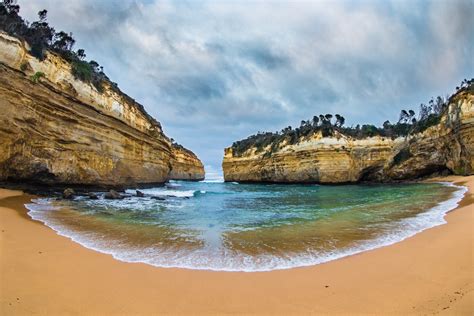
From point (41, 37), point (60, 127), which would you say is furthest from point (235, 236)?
point (41, 37)

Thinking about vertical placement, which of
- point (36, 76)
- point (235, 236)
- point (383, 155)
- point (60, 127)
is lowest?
point (235, 236)

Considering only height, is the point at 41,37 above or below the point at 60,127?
above

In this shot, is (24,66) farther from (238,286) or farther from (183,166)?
(183,166)

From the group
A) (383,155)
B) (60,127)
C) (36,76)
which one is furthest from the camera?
(383,155)

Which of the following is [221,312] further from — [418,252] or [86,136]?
[86,136]

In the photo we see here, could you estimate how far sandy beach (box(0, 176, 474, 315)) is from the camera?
→ 10.4 ft

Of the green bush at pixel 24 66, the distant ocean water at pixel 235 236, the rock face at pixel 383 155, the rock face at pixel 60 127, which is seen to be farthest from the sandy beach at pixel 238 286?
the rock face at pixel 383 155

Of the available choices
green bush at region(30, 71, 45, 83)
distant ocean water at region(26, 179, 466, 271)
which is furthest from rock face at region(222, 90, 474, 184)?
green bush at region(30, 71, 45, 83)

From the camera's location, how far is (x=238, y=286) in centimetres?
394

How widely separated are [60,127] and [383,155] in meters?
39.5

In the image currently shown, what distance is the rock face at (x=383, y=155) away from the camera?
29547mm

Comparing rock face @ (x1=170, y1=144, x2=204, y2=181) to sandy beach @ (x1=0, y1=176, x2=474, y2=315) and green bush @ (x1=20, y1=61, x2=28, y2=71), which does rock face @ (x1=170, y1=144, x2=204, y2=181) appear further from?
sandy beach @ (x1=0, y1=176, x2=474, y2=315)

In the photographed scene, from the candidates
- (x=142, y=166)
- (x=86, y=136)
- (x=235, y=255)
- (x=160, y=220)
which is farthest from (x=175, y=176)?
(x=235, y=255)

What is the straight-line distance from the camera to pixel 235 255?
5609 mm
